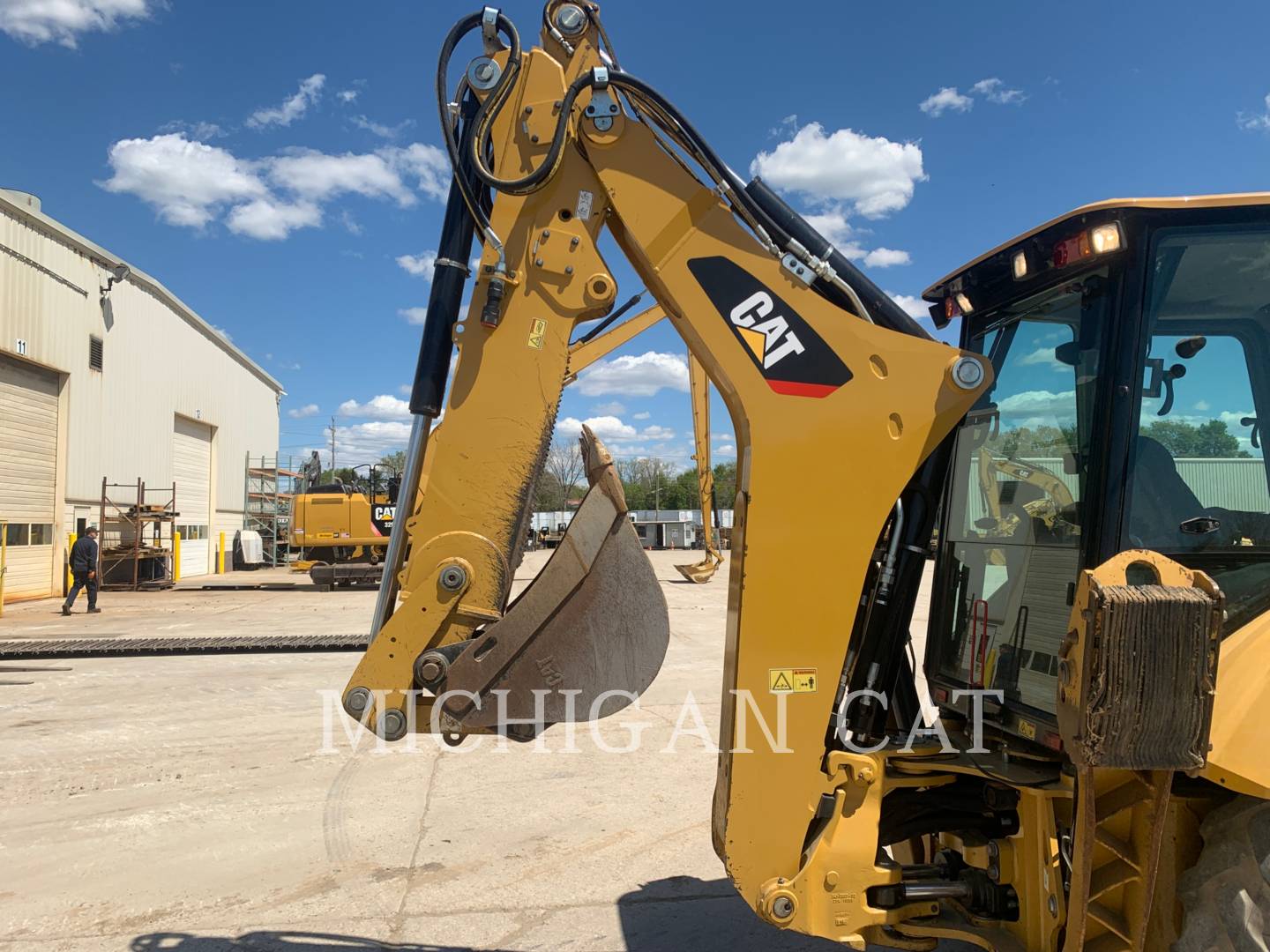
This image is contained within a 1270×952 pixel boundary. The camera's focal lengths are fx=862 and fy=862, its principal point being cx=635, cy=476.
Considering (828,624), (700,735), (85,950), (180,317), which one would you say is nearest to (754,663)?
(828,624)

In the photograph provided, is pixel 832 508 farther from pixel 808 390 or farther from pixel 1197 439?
pixel 1197 439

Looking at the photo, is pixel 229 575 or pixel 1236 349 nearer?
pixel 1236 349

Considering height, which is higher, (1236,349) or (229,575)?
(1236,349)

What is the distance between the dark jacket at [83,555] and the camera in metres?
15.8

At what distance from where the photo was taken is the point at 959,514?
131 inches

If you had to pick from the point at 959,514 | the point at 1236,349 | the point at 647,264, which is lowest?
the point at 959,514

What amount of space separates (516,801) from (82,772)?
10.8 feet

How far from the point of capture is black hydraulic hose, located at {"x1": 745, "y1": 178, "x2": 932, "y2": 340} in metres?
2.83

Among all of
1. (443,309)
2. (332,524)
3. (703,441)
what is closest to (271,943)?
(443,309)

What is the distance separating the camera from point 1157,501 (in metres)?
2.69

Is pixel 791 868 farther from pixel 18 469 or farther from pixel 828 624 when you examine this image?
pixel 18 469

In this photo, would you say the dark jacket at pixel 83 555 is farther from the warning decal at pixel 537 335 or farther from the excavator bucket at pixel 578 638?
the warning decal at pixel 537 335

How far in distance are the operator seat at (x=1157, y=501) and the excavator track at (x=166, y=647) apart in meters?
9.83

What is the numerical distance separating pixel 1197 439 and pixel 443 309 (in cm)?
252
